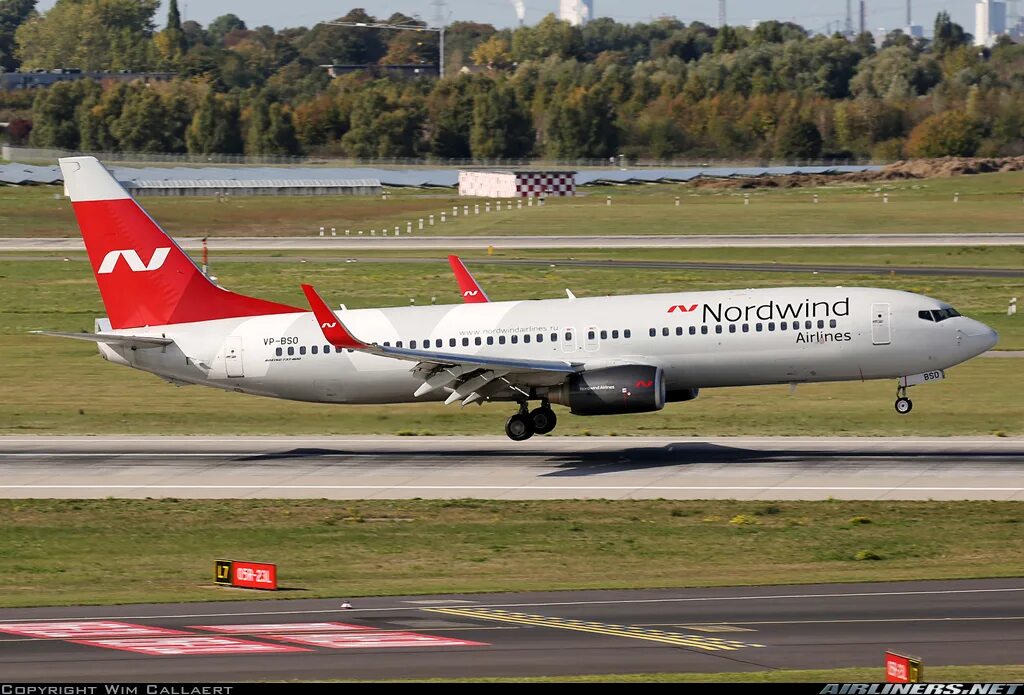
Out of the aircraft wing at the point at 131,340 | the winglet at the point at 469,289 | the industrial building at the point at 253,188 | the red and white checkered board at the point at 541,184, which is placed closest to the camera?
the aircraft wing at the point at 131,340

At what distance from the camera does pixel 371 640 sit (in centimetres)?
2594

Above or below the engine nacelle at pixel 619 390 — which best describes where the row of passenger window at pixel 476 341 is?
above

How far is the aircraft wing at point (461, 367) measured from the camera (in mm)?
42906

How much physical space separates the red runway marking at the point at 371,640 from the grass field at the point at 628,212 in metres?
91.5

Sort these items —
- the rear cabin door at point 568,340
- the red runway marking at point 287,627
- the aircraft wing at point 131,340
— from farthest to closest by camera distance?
the aircraft wing at point 131,340 < the rear cabin door at point 568,340 < the red runway marking at point 287,627

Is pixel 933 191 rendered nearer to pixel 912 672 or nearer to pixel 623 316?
pixel 623 316

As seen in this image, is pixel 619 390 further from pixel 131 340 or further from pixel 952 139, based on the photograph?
pixel 952 139

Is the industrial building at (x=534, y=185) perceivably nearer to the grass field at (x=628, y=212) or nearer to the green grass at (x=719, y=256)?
the grass field at (x=628, y=212)

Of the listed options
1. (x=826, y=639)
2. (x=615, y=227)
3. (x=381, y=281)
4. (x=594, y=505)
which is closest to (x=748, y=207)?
(x=615, y=227)

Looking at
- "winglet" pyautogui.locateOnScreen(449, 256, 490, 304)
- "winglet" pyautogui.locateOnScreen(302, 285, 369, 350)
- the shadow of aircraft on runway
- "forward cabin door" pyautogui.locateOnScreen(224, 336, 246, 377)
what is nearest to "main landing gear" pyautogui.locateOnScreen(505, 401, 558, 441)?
the shadow of aircraft on runway

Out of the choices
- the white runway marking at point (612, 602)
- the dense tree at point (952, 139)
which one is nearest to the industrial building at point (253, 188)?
the dense tree at point (952, 139)

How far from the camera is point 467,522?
3747cm

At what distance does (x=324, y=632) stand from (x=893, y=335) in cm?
2415

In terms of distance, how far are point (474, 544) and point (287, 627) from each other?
8531 millimetres
